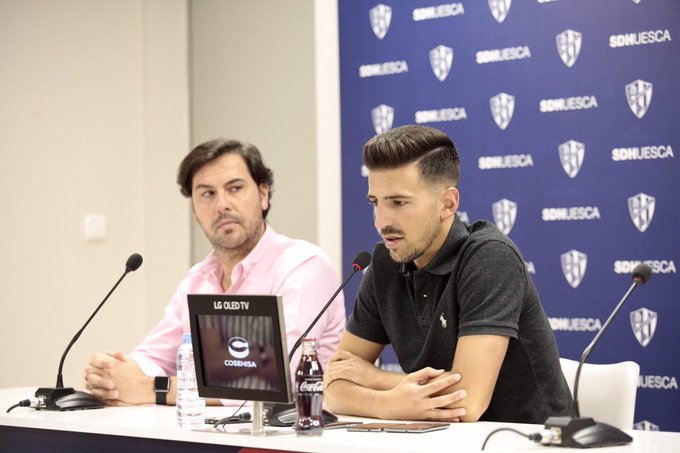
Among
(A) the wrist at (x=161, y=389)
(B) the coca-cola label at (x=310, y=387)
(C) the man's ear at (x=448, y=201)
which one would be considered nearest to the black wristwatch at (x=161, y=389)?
(A) the wrist at (x=161, y=389)

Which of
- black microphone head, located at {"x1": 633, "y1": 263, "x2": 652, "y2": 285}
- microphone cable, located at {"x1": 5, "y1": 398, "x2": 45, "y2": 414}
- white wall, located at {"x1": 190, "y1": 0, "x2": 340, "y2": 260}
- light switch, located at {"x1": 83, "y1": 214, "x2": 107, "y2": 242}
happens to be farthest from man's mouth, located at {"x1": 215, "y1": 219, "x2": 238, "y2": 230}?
black microphone head, located at {"x1": 633, "y1": 263, "x2": 652, "y2": 285}

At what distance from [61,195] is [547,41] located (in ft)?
8.32

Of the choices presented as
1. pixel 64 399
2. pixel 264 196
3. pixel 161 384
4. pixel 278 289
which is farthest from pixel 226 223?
pixel 64 399

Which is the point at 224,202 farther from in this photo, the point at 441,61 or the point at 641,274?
the point at 641,274

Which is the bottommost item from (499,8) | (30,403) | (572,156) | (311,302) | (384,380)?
(30,403)

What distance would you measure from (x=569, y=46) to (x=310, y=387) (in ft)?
7.55

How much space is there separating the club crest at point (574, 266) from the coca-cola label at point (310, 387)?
1.95m

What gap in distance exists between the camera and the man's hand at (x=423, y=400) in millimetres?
2443

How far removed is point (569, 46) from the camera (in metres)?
4.04

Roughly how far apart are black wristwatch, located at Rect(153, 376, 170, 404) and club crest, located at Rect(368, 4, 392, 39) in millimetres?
2146

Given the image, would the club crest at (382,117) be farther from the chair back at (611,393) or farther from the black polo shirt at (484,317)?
the chair back at (611,393)

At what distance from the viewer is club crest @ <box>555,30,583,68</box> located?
402 cm

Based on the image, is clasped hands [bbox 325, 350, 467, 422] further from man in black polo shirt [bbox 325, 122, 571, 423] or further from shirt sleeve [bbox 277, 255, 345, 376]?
shirt sleeve [bbox 277, 255, 345, 376]

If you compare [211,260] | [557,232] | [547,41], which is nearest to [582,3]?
[547,41]
